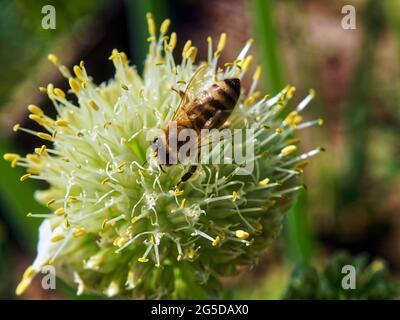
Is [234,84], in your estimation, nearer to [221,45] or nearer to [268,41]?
[221,45]

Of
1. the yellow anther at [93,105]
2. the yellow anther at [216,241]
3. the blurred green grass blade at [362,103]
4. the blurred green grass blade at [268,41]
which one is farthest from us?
the blurred green grass blade at [362,103]

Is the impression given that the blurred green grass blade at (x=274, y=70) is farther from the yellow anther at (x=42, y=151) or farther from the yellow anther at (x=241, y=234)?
the yellow anther at (x=42, y=151)

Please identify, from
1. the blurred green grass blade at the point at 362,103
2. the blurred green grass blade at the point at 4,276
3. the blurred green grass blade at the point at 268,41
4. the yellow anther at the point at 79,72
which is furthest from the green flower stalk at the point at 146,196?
the blurred green grass blade at the point at 4,276

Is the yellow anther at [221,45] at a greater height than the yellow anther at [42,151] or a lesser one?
greater
